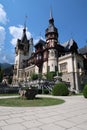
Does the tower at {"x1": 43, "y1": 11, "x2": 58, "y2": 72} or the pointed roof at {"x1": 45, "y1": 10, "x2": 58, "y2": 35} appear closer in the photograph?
the tower at {"x1": 43, "y1": 11, "x2": 58, "y2": 72}

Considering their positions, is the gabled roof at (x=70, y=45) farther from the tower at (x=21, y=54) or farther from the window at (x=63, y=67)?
the tower at (x=21, y=54)

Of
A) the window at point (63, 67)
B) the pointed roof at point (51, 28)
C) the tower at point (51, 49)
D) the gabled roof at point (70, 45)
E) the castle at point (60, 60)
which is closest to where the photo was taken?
the castle at point (60, 60)

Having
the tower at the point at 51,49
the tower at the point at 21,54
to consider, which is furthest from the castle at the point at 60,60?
the tower at the point at 21,54

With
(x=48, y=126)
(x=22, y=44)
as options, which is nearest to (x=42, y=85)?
(x=48, y=126)

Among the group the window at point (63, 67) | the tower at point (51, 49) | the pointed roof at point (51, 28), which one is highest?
the pointed roof at point (51, 28)

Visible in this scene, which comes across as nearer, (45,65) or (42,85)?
(42,85)

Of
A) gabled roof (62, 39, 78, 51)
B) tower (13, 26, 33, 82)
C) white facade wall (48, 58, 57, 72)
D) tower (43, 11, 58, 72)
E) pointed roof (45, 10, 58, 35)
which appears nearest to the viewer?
white facade wall (48, 58, 57, 72)

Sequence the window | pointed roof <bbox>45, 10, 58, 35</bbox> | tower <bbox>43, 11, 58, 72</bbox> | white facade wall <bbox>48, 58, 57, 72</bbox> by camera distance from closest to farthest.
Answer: the window < white facade wall <bbox>48, 58, 57, 72</bbox> < tower <bbox>43, 11, 58, 72</bbox> < pointed roof <bbox>45, 10, 58, 35</bbox>

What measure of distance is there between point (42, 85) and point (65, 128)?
106ft

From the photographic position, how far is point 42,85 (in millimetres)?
37688

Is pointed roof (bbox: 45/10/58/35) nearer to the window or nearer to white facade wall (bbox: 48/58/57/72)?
white facade wall (bbox: 48/58/57/72)

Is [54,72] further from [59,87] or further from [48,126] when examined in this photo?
[48,126]

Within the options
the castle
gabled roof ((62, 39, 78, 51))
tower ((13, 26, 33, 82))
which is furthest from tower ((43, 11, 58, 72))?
tower ((13, 26, 33, 82))

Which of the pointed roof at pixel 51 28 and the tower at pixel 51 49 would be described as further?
the pointed roof at pixel 51 28
